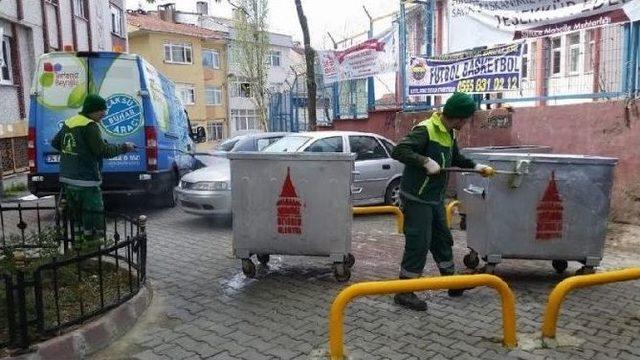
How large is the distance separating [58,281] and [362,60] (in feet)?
31.3

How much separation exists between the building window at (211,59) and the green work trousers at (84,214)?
35373 millimetres

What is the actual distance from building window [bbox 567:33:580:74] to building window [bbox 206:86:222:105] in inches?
1296

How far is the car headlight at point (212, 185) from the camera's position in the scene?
7.64 metres

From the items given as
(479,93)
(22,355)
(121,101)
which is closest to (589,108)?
(479,93)

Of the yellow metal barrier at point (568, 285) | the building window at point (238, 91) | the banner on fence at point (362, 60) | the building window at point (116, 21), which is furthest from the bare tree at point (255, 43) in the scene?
the yellow metal barrier at point (568, 285)

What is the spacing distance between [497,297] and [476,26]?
21.4 ft

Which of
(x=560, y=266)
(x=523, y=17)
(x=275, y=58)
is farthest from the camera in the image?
(x=275, y=58)

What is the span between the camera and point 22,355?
3.22m

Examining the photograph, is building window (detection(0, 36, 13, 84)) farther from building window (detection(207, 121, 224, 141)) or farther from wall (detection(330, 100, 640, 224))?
building window (detection(207, 121, 224, 141))

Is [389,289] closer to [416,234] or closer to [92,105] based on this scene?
[416,234]

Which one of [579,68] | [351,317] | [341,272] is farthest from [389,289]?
[579,68]

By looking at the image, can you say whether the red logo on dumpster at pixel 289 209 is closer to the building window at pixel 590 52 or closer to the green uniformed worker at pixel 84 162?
the green uniformed worker at pixel 84 162

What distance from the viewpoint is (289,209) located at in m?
4.88

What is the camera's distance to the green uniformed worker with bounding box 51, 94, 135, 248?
507cm
